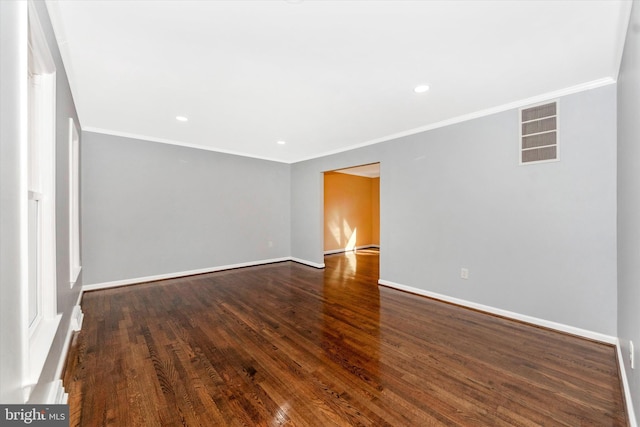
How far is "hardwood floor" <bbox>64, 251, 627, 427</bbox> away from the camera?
165 centimetres

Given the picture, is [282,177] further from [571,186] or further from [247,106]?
[571,186]

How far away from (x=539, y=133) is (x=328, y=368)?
314 centimetres

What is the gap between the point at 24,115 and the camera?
99cm

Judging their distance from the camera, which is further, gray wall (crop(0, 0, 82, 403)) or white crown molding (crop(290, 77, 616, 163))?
white crown molding (crop(290, 77, 616, 163))

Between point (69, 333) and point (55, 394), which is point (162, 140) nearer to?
point (69, 333)

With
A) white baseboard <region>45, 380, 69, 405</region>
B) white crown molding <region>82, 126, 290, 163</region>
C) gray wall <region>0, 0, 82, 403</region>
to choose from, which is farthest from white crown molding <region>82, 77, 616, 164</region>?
gray wall <region>0, 0, 82, 403</region>

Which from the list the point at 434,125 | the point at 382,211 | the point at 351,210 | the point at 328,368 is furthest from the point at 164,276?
the point at 351,210

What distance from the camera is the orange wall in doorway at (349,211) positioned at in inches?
303

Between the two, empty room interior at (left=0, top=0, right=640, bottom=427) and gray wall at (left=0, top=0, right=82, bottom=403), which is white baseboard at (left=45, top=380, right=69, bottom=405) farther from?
gray wall at (left=0, top=0, right=82, bottom=403)

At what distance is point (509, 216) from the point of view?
121 inches

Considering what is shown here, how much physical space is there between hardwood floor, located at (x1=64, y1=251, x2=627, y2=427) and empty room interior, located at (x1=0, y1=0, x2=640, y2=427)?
0.06 feet

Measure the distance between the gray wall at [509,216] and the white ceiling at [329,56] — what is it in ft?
1.33

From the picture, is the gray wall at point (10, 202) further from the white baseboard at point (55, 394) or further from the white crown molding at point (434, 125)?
the white crown molding at point (434, 125)

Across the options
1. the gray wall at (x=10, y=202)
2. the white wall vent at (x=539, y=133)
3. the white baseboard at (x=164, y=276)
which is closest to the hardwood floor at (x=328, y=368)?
the white baseboard at (x=164, y=276)
